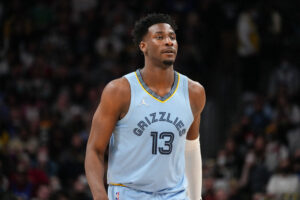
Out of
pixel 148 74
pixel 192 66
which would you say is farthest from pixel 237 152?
pixel 148 74

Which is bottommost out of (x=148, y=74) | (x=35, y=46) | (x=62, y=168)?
(x=62, y=168)

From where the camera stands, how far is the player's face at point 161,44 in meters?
4.50

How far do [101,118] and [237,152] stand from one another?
716cm

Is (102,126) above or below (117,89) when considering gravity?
below

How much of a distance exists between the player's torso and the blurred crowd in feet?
17.1

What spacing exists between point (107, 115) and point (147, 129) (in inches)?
11.6

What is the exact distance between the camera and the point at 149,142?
438 cm

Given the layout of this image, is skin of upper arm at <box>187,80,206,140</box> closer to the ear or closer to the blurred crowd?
the ear

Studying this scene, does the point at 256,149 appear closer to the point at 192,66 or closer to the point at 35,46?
the point at 192,66

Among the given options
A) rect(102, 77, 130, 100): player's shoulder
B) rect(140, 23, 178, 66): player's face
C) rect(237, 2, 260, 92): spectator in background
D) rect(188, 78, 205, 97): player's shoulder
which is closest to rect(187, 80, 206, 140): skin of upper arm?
rect(188, 78, 205, 97): player's shoulder

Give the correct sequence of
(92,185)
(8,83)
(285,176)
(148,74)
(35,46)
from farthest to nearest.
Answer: (35,46)
(8,83)
(285,176)
(148,74)
(92,185)

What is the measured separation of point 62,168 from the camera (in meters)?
11.0

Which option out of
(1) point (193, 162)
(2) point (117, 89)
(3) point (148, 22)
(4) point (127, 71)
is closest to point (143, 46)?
(3) point (148, 22)

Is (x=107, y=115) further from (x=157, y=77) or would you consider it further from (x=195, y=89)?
(x=195, y=89)
